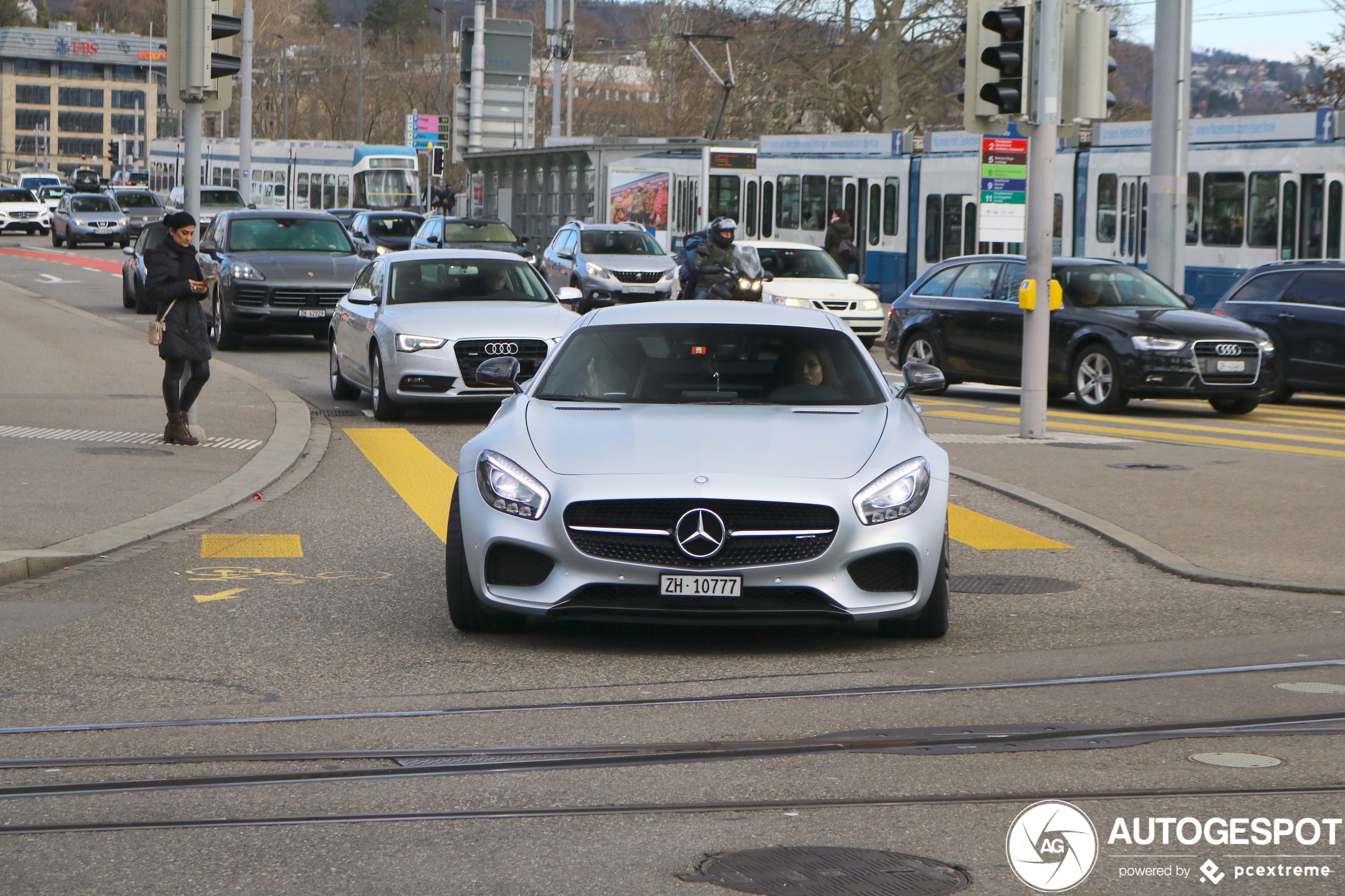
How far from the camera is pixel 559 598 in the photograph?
7.12 meters

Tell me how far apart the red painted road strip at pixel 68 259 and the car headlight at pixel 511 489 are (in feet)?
129

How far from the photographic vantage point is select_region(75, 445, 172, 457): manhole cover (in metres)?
13.2

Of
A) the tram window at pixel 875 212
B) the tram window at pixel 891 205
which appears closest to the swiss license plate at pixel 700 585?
the tram window at pixel 891 205

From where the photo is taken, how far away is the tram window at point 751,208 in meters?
43.7

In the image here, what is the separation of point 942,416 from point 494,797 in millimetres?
14076

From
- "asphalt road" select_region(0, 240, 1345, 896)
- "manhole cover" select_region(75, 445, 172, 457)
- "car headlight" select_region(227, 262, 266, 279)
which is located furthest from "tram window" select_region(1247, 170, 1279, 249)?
"asphalt road" select_region(0, 240, 1345, 896)

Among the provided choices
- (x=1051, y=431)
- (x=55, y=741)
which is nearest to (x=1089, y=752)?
(x=55, y=741)

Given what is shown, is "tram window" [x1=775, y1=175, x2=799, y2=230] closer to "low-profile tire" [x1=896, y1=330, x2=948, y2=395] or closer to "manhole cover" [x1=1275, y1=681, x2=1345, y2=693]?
"low-profile tire" [x1=896, y1=330, x2=948, y2=395]

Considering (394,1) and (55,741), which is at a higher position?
(394,1)

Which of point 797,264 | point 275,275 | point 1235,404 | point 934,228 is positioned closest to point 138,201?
point 934,228

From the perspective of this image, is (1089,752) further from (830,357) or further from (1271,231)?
(1271,231)

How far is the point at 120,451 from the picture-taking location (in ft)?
43.9

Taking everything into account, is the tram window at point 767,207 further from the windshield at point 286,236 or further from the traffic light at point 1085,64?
the traffic light at point 1085,64

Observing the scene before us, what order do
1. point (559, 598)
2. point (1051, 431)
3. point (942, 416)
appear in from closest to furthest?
point (559, 598)
point (1051, 431)
point (942, 416)
